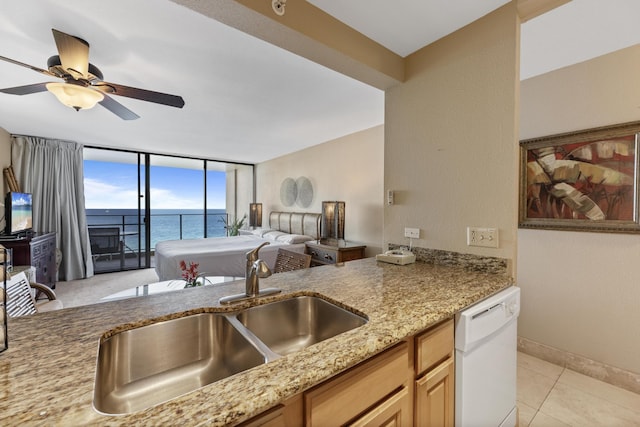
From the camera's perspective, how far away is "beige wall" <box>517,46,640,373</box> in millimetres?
1870

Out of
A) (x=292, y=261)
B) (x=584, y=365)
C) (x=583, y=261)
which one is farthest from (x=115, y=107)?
(x=584, y=365)

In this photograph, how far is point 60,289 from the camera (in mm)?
4148

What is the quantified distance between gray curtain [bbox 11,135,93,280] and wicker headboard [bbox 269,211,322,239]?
3344 millimetres

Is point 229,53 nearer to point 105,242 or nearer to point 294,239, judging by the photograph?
point 294,239

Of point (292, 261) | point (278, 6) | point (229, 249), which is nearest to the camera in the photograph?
point (278, 6)

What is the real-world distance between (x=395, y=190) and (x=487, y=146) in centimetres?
64

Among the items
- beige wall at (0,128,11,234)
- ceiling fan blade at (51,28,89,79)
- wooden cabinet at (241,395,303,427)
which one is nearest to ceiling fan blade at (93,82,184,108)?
ceiling fan blade at (51,28,89,79)

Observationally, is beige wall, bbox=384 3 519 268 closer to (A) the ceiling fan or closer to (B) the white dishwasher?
(B) the white dishwasher

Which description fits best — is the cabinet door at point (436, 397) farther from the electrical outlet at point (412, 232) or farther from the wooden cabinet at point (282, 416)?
the electrical outlet at point (412, 232)

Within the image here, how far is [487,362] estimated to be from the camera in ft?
4.12

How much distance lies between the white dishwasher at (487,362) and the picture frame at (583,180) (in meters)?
1.22

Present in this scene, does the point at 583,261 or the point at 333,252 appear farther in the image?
the point at 333,252

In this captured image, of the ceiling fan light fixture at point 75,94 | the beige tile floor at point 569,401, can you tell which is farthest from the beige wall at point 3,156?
the beige tile floor at point 569,401

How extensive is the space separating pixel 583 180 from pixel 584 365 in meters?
1.40
